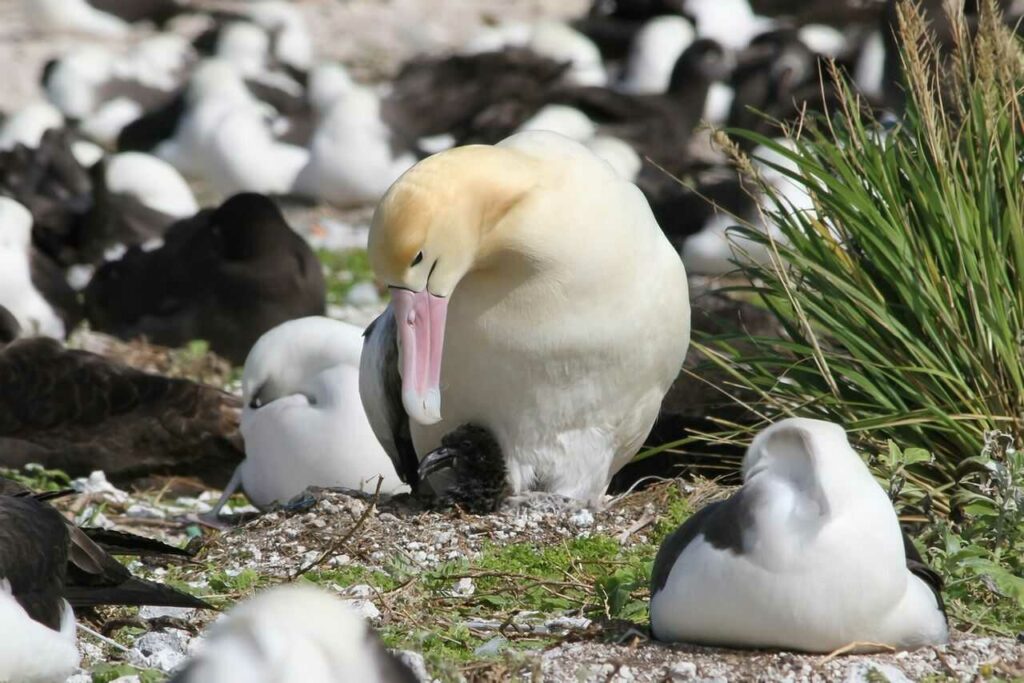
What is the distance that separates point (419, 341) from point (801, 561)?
6.30 feet

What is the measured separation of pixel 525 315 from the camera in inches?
247

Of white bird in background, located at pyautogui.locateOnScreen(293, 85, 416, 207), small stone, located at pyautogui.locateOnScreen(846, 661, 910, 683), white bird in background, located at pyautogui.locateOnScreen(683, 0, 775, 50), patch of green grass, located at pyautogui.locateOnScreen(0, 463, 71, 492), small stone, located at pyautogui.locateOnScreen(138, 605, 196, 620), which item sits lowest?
white bird in background, located at pyautogui.locateOnScreen(683, 0, 775, 50)

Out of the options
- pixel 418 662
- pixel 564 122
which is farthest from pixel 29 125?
pixel 418 662

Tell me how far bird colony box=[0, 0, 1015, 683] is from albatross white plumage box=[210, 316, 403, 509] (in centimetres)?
1

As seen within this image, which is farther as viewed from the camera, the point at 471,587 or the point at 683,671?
the point at 471,587

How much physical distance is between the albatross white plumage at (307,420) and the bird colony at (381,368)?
0.01m

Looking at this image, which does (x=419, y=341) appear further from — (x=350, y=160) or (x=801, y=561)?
(x=350, y=160)

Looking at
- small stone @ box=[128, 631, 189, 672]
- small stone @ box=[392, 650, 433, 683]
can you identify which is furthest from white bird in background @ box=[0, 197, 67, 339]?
small stone @ box=[392, 650, 433, 683]

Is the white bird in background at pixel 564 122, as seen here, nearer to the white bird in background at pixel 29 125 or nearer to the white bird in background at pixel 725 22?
the white bird in background at pixel 29 125

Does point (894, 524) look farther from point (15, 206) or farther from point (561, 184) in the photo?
point (15, 206)

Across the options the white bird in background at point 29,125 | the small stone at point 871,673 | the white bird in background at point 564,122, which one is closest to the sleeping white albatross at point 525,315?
the small stone at point 871,673

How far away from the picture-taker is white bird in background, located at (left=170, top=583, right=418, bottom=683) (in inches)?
133

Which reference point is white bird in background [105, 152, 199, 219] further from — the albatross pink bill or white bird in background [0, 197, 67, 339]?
the albatross pink bill

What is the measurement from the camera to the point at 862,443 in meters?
6.52
